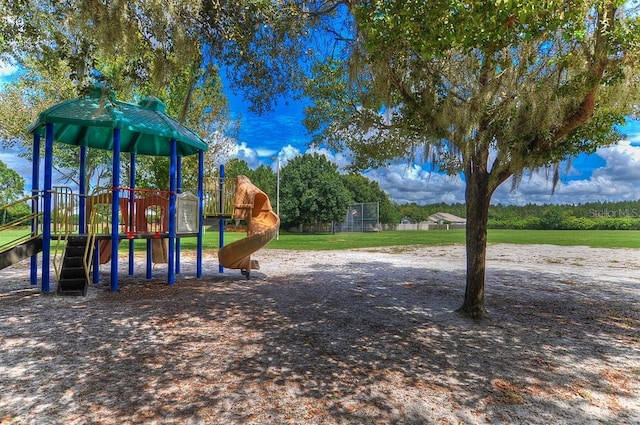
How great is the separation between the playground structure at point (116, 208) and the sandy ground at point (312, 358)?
779mm

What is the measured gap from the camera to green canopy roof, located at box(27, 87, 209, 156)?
22.8ft

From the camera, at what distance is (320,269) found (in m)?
11.1

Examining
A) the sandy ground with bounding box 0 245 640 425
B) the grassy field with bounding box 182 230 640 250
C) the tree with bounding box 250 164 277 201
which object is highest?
the tree with bounding box 250 164 277 201

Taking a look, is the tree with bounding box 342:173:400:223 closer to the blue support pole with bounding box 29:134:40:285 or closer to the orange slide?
the orange slide

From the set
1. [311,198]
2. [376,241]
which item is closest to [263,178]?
[311,198]

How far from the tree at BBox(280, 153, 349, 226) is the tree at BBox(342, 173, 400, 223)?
656 inches

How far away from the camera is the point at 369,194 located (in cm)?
6106

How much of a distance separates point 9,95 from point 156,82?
1495 centimetres

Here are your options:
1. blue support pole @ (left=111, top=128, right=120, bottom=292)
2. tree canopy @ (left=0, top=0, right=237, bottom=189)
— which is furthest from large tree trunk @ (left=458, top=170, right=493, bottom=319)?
blue support pole @ (left=111, top=128, right=120, bottom=292)

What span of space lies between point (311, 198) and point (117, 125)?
32.6 metres

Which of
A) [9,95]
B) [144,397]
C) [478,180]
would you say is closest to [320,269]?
[478,180]

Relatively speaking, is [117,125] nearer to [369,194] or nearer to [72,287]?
[72,287]

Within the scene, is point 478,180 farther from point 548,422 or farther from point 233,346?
point 233,346

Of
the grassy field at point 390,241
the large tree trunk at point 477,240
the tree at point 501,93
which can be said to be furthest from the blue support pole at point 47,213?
the grassy field at point 390,241
